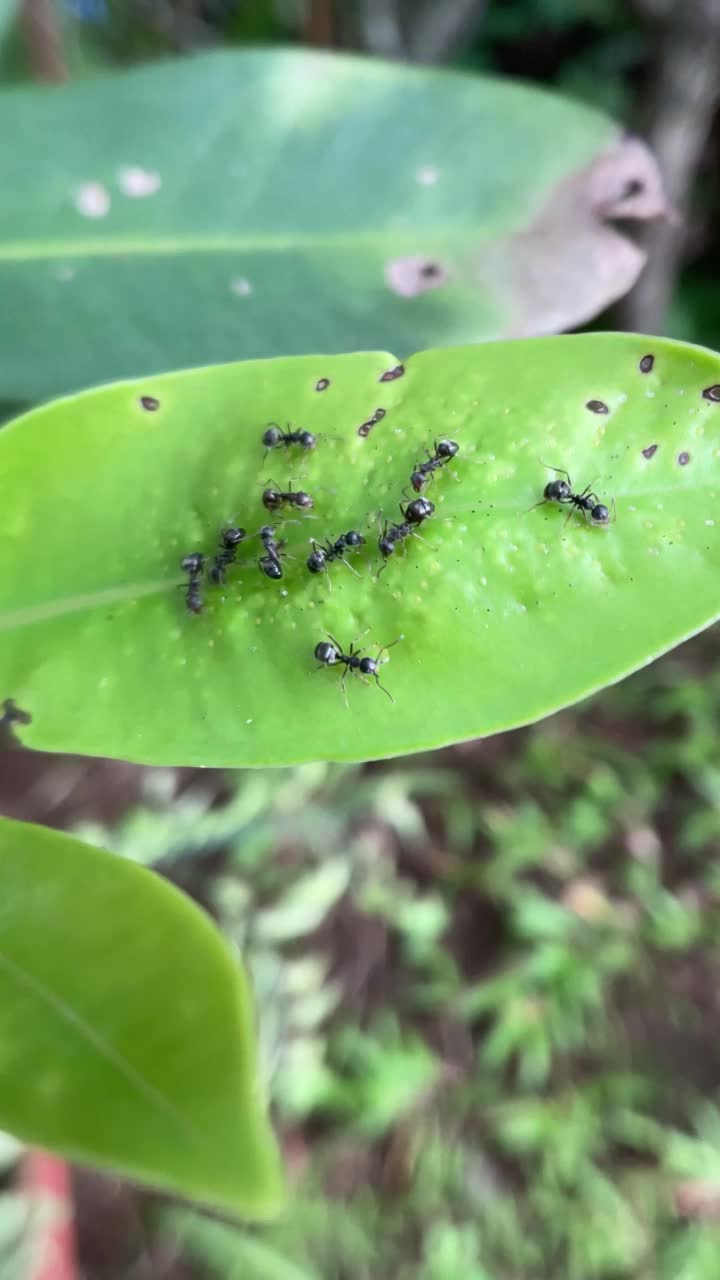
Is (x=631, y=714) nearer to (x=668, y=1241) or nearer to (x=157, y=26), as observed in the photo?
(x=668, y=1241)

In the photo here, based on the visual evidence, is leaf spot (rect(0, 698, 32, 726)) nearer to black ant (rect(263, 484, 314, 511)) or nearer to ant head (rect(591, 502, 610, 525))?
black ant (rect(263, 484, 314, 511))

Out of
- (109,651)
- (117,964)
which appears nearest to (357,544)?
(109,651)

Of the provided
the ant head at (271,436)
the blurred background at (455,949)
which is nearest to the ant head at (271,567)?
the ant head at (271,436)

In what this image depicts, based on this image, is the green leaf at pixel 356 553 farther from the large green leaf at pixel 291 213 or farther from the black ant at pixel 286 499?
the large green leaf at pixel 291 213

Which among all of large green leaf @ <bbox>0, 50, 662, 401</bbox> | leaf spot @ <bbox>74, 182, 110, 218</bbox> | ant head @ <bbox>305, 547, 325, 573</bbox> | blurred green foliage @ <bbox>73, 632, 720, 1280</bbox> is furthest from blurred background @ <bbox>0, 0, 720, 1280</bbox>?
ant head @ <bbox>305, 547, 325, 573</bbox>

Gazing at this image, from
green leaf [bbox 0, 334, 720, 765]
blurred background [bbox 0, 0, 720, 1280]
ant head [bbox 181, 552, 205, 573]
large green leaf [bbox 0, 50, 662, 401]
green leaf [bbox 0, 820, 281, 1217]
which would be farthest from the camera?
blurred background [bbox 0, 0, 720, 1280]

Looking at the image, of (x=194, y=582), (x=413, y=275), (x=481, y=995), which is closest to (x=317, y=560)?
(x=194, y=582)
